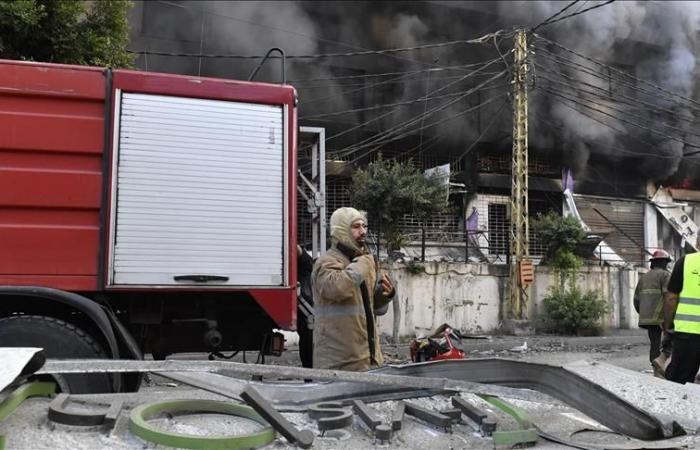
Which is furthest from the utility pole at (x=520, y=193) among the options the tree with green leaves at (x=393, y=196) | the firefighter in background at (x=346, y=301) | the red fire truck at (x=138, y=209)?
the firefighter in background at (x=346, y=301)

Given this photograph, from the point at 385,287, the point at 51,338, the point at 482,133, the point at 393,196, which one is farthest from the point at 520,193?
the point at 51,338

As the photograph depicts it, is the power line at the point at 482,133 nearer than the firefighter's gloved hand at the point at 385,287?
No

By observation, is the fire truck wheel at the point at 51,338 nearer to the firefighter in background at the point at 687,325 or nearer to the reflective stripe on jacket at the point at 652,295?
the firefighter in background at the point at 687,325

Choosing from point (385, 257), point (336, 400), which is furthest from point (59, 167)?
point (385, 257)

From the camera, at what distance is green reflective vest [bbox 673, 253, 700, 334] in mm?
4770

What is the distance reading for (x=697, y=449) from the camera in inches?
71.0

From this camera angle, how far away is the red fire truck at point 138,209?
145 inches

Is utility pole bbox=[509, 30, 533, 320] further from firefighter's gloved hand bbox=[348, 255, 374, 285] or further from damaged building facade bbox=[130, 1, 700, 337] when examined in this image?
firefighter's gloved hand bbox=[348, 255, 374, 285]

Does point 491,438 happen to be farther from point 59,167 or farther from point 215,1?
point 215,1

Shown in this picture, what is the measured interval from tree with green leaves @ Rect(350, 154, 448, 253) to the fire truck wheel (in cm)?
892

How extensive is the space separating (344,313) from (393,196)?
8.96m

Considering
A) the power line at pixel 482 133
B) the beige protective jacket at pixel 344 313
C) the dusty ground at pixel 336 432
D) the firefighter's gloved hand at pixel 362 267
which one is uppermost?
the power line at pixel 482 133

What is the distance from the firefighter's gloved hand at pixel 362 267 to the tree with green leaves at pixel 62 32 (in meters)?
5.54

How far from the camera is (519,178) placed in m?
13.9
